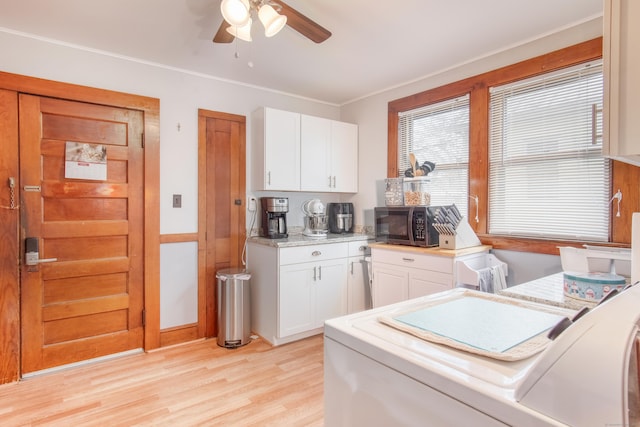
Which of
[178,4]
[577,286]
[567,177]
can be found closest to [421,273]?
[567,177]

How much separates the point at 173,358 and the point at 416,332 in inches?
97.3

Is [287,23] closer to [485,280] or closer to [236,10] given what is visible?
[236,10]

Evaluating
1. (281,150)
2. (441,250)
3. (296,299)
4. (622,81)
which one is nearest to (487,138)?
(441,250)

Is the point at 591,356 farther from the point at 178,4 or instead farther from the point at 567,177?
the point at 178,4

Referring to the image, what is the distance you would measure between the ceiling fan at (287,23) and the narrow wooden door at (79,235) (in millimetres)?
1353

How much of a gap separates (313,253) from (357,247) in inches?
21.5

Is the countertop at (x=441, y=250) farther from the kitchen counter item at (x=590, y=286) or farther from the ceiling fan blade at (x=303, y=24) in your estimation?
the ceiling fan blade at (x=303, y=24)

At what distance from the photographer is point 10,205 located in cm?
231

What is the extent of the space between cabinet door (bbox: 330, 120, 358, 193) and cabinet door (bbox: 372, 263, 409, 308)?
1102 mm

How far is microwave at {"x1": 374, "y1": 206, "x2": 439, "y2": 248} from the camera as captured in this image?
2697 mm

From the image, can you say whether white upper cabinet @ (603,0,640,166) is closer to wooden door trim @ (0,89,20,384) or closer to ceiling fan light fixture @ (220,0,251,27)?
ceiling fan light fixture @ (220,0,251,27)

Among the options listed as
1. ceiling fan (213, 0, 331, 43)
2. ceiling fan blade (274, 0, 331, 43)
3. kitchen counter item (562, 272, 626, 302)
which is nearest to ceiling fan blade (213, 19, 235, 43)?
ceiling fan (213, 0, 331, 43)

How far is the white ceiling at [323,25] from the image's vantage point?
6.62ft

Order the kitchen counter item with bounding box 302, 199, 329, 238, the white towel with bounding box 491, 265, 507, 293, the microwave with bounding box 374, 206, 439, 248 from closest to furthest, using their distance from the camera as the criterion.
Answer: the white towel with bounding box 491, 265, 507, 293
the microwave with bounding box 374, 206, 439, 248
the kitchen counter item with bounding box 302, 199, 329, 238
